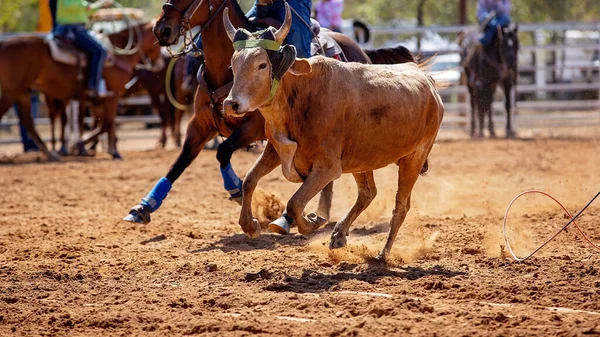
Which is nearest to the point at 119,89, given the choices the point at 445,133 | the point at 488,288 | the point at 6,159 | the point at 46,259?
the point at 6,159

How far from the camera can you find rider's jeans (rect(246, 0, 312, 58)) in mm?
6656

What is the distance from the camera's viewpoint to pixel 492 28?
610 inches

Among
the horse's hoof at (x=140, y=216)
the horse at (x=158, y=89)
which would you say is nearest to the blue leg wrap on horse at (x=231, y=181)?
the horse's hoof at (x=140, y=216)

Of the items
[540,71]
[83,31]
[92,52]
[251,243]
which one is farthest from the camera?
[540,71]

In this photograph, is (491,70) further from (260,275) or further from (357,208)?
(260,275)

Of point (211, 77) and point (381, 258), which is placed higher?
point (211, 77)

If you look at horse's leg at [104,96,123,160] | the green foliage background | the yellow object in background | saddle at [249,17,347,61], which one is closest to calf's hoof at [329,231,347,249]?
saddle at [249,17,347,61]

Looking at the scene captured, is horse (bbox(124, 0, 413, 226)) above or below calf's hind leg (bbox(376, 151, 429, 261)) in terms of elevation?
above

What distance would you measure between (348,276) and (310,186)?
58 centimetres

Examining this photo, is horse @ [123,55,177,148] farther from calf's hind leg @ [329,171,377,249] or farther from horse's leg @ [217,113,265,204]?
calf's hind leg @ [329,171,377,249]

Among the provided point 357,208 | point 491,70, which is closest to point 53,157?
point 491,70

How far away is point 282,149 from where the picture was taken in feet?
17.5

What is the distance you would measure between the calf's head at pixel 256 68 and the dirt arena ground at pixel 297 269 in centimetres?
105

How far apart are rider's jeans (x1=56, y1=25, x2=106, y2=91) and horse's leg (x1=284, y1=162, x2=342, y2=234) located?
8.48m
